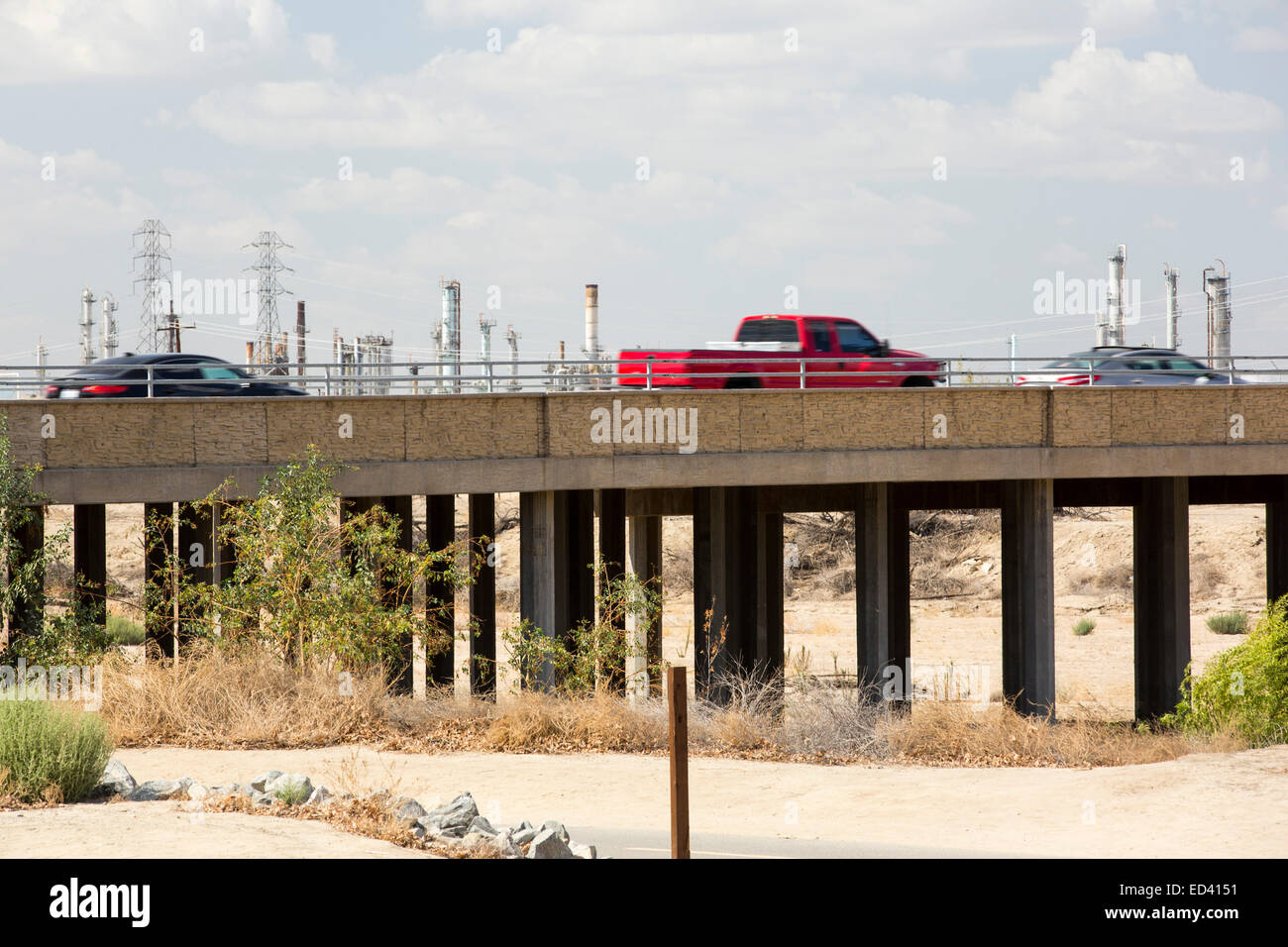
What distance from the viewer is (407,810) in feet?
32.4

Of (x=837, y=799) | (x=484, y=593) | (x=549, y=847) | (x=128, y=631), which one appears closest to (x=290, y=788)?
(x=549, y=847)

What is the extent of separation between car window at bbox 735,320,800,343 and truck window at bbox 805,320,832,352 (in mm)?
255

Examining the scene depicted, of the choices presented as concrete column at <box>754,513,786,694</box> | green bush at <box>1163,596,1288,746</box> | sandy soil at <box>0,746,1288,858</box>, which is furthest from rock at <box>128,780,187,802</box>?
concrete column at <box>754,513,786,694</box>

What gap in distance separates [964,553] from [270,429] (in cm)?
4165

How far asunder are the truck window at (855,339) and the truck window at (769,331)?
0.84m

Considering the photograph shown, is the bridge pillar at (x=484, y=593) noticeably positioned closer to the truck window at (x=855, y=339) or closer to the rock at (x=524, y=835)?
the truck window at (x=855, y=339)

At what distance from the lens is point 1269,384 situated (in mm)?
22109

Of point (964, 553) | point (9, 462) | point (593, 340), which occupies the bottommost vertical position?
point (964, 553)

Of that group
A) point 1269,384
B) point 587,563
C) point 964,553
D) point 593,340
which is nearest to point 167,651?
point 587,563

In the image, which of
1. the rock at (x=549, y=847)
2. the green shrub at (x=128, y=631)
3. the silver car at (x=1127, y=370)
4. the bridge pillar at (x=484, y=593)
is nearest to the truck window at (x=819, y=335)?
the silver car at (x=1127, y=370)

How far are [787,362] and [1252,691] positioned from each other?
813 cm

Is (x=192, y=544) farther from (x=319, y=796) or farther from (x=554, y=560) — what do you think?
(x=319, y=796)
